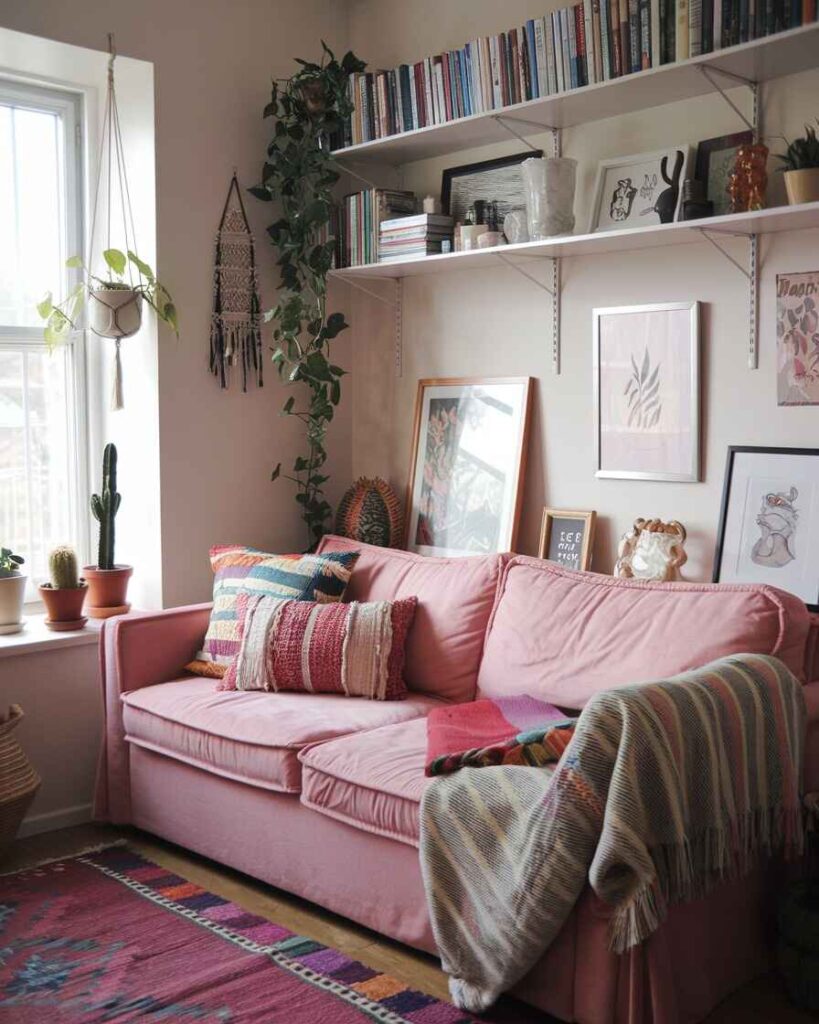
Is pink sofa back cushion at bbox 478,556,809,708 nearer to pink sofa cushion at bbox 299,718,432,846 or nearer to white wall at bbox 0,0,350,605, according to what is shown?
pink sofa cushion at bbox 299,718,432,846

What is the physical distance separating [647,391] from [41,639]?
194 centimetres

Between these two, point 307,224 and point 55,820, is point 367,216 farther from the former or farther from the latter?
point 55,820

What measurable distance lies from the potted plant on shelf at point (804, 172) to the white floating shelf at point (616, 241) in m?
0.04

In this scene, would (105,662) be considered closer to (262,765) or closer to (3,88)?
(262,765)

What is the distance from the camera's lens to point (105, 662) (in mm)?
3453

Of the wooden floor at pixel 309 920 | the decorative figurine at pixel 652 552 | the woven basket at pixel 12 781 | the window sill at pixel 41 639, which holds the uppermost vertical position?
the decorative figurine at pixel 652 552

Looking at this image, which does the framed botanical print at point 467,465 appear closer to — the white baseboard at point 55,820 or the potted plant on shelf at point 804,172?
the potted plant on shelf at point 804,172

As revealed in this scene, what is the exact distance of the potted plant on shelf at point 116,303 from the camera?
3.69 meters

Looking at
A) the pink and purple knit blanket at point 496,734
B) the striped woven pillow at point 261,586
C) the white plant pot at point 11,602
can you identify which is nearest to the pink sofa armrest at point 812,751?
the pink and purple knit blanket at point 496,734

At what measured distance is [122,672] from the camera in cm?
341

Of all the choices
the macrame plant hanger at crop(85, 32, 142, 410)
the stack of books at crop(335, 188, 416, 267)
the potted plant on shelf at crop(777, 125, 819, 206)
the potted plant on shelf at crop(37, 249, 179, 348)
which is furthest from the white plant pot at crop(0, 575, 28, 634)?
the potted plant on shelf at crop(777, 125, 819, 206)

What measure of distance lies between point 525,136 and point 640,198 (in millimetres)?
511

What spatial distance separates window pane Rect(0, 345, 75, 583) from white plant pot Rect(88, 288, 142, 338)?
28cm

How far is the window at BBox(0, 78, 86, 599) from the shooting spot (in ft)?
12.5
